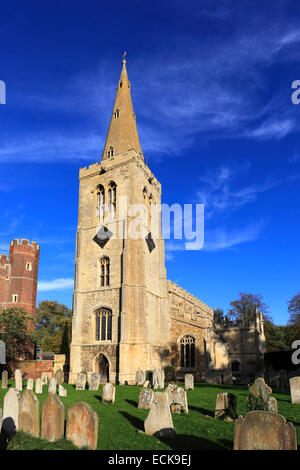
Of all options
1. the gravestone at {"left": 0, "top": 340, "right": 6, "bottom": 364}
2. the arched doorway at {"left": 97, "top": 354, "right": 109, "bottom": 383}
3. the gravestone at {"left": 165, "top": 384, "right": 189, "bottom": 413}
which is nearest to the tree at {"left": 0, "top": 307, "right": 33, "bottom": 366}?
the gravestone at {"left": 0, "top": 340, "right": 6, "bottom": 364}

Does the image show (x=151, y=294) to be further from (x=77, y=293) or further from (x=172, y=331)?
(x=77, y=293)

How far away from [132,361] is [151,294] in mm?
5496

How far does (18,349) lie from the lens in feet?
89.8

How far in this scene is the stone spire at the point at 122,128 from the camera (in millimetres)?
31141

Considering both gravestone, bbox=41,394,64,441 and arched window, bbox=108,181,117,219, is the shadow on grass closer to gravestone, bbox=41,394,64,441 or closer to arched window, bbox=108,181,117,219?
gravestone, bbox=41,394,64,441

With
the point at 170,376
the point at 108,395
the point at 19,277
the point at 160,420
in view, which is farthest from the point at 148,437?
the point at 19,277

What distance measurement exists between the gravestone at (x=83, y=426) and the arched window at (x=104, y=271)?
19175mm

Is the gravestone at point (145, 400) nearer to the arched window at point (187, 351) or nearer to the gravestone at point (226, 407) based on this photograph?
the gravestone at point (226, 407)

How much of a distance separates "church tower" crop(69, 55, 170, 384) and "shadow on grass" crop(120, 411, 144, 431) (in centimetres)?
1203

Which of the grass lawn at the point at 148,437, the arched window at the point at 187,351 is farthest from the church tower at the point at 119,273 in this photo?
the grass lawn at the point at 148,437

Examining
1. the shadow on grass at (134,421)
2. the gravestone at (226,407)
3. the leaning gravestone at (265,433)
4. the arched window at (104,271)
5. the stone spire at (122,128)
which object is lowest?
the shadow on grass at (134,421)

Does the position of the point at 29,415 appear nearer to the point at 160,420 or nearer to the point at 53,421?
the point at 53,421
